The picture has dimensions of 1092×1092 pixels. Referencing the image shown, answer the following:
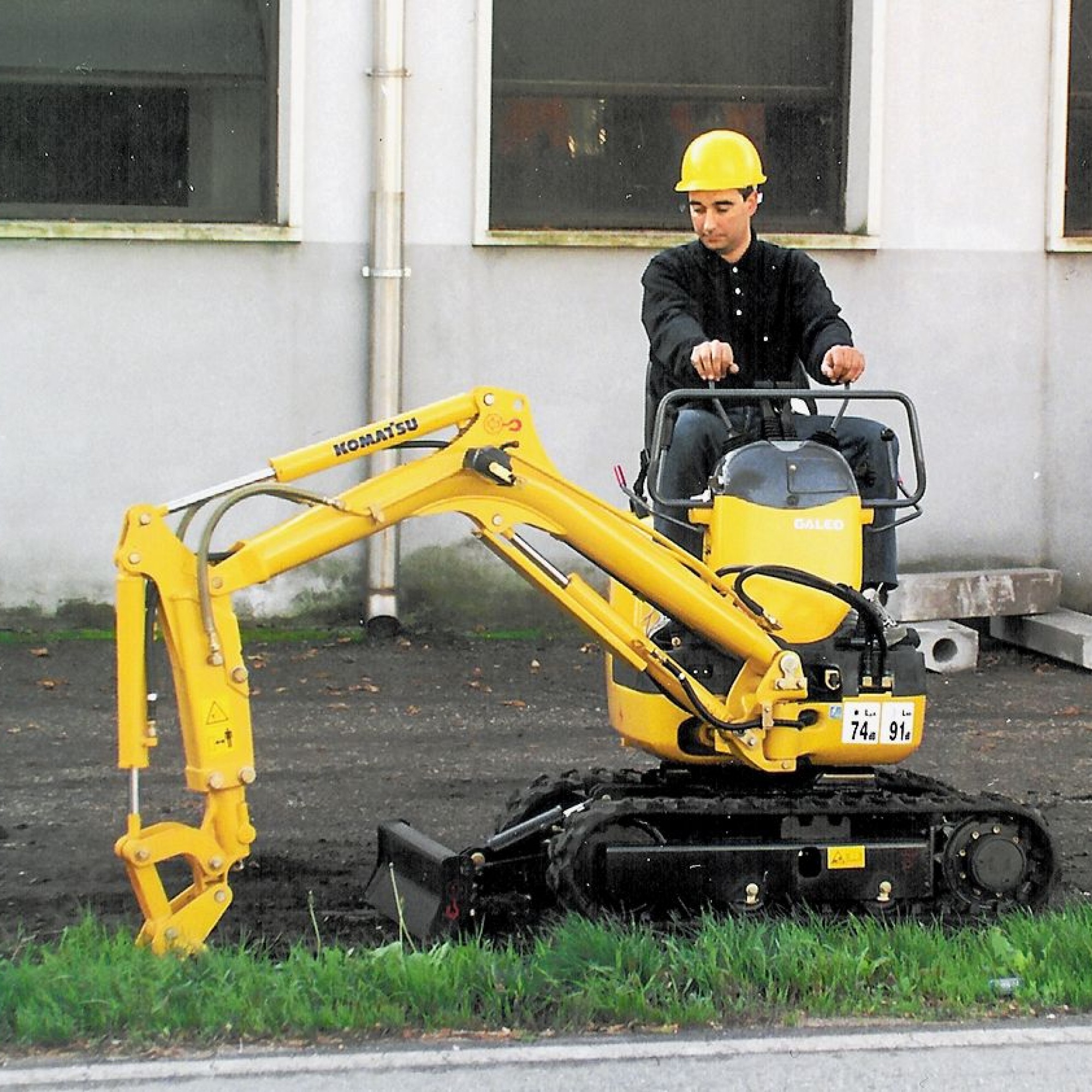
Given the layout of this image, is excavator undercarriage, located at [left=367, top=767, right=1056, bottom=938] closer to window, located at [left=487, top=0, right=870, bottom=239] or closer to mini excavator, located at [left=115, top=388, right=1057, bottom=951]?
mini excavator, located at [left=115, top=388, right=1057, bottom=951]

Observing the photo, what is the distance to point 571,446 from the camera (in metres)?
12.0

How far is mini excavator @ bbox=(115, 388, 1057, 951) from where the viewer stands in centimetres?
589

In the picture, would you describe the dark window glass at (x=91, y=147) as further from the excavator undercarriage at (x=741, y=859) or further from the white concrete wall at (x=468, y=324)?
the excavator undercarriage at (x=741, y=859)

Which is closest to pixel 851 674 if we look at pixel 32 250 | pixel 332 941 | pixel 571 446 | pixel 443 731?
pixel 332 941

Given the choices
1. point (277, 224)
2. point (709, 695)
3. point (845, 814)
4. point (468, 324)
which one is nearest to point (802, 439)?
point (709, 695)

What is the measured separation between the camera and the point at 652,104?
1240 centimetres

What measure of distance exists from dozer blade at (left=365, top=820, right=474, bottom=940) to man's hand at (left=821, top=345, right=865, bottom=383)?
193 centimetres

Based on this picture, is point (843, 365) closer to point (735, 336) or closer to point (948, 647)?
point (735, 336)

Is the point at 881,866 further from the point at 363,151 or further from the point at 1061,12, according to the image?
the point at 1061,12

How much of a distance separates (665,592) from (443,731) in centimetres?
380

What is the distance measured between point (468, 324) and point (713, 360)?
5695 millimetres

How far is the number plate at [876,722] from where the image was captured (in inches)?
247

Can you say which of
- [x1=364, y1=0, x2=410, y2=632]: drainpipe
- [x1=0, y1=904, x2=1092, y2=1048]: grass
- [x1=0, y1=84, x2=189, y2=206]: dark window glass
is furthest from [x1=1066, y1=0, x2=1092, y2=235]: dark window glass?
[x1=0, y1=904, x2=1092, y2=1048]: grass

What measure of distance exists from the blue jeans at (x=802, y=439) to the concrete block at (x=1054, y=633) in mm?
5261
